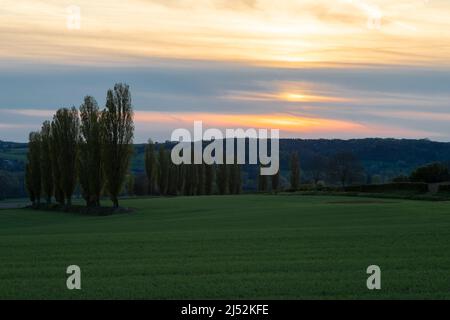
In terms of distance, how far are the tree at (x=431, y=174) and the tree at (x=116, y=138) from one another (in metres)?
31.8

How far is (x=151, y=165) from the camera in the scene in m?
98.9

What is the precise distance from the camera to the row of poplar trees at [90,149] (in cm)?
5478

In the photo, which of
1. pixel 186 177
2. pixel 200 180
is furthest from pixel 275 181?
pixel 186 177

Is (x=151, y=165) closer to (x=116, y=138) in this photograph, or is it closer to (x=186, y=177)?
(x=186, y=177)

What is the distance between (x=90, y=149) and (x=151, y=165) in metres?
41.9

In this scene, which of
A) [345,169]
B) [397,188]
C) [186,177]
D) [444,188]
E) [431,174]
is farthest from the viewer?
[345,169]

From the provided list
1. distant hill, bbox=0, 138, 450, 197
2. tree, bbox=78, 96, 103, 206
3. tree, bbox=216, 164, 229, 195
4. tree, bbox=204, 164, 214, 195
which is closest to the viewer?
tree, bbox=78, 96, 103, 206

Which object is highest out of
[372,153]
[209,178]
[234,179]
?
[372,153]

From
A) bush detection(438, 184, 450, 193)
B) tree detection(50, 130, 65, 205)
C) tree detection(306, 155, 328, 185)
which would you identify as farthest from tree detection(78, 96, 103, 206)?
tree detection(306, 155, 328, 185)

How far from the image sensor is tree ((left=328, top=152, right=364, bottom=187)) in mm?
102812

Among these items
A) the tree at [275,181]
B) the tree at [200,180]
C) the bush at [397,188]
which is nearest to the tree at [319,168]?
the tree at [275,181]

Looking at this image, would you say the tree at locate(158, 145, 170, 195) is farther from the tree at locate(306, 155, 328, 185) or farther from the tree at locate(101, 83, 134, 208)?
the tree at locate(101, 83, 134, 208)

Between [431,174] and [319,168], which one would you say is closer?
[431,174]
